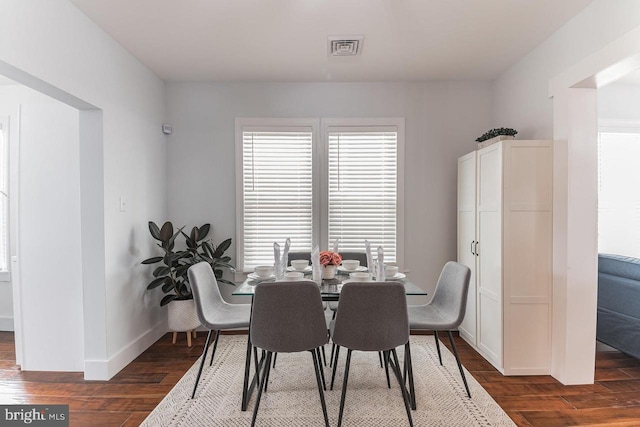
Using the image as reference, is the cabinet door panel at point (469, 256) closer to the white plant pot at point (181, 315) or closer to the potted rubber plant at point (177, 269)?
the potted rubber plant at point (177, 269)

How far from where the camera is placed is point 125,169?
3021mm

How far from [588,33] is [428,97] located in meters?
1.53

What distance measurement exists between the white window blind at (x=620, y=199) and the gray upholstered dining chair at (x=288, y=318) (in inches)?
151

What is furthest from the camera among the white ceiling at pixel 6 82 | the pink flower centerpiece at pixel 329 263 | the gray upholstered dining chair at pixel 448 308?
the white ceiling at pixel 6 82

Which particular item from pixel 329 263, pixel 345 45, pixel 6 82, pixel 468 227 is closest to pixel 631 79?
pixel 468 227

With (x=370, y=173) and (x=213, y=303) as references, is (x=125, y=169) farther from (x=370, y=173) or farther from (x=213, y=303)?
(x=370, y=173)

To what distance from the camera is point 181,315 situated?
331 centimetres

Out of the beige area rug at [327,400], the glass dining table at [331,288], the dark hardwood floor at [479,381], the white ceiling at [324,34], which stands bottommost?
the dark hardwood floor at [479,381]

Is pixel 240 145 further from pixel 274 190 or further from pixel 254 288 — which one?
pixel 254 288

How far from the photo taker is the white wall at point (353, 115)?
149 inches

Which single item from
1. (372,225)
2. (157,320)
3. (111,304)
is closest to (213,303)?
(111,304)

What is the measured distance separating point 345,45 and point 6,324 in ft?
15.1

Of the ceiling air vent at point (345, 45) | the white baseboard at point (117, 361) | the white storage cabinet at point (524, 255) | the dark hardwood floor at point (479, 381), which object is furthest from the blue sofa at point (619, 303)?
the white baseboard at point (117, 361)

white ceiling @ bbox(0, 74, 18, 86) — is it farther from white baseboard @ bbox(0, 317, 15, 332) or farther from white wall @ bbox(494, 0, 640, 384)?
white wall @ bbox(494, 0, 640, 384)
